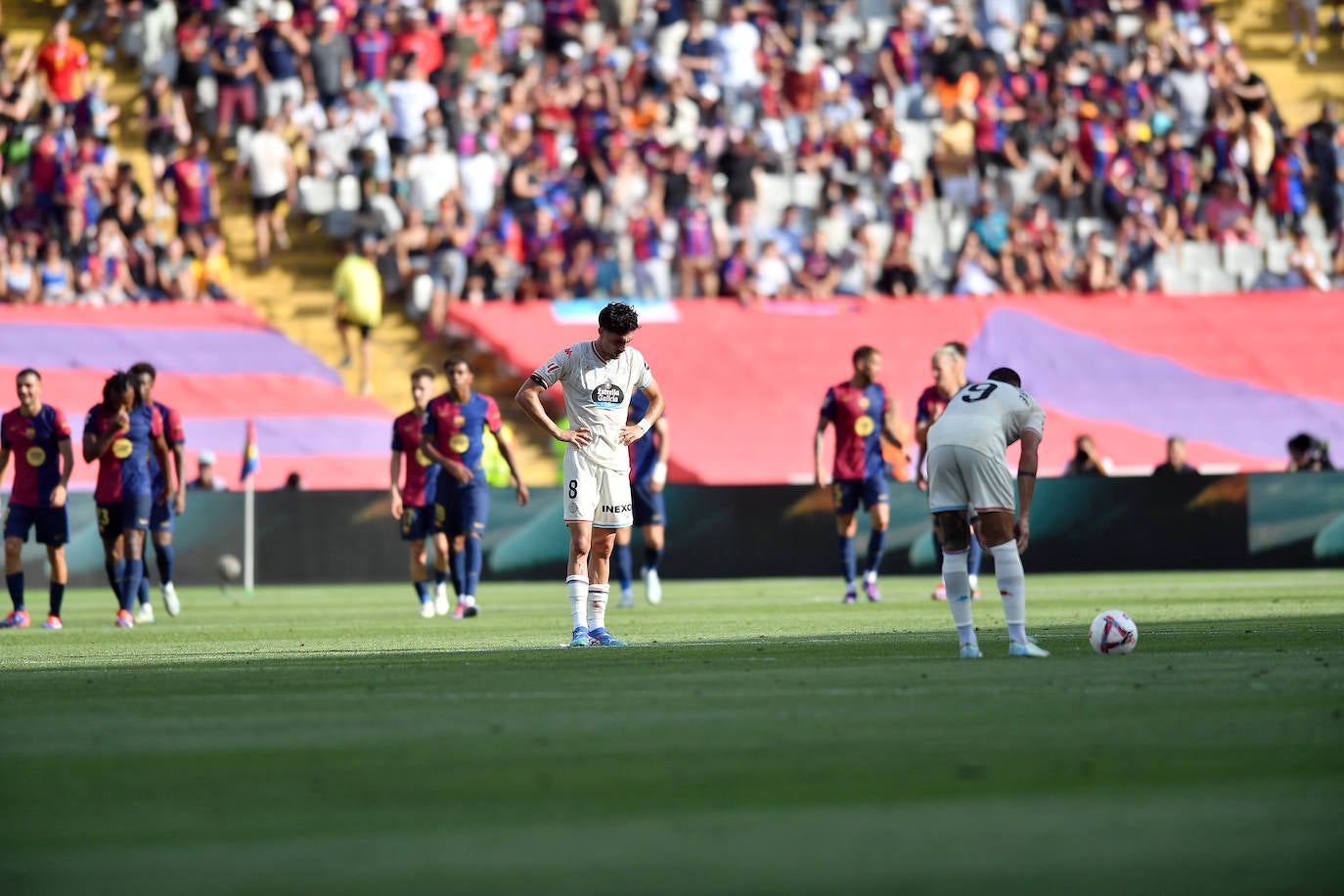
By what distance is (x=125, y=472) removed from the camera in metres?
19.0

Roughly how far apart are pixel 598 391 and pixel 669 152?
18266 millimetres

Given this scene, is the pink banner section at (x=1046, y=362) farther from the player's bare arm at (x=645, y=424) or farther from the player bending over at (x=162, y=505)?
the player's bare arm at (x=645, y=424)

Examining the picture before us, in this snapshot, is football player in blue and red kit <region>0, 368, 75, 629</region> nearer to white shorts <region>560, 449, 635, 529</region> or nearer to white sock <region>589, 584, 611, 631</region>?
white sock <region>589, 584, 611, 631</region>

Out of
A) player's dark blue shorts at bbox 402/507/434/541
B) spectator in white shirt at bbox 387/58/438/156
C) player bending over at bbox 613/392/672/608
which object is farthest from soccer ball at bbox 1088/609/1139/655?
spectator in white shirt at bbox 387/58/438/156

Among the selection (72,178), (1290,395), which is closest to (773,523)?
(1290,395)

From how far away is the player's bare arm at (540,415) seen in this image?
13.2m

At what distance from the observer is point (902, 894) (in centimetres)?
503

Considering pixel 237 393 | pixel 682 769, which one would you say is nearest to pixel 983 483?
pixel 682 769

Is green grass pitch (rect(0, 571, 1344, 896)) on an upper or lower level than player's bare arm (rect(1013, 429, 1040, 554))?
lower

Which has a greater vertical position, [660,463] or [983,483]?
[660,463]

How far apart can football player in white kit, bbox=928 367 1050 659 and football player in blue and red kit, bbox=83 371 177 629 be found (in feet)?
29.1

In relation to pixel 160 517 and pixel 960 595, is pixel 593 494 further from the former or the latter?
pixel 160 517

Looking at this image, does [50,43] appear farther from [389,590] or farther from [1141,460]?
[1141,460]

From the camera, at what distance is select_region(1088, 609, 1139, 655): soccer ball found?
11867 millimetres
